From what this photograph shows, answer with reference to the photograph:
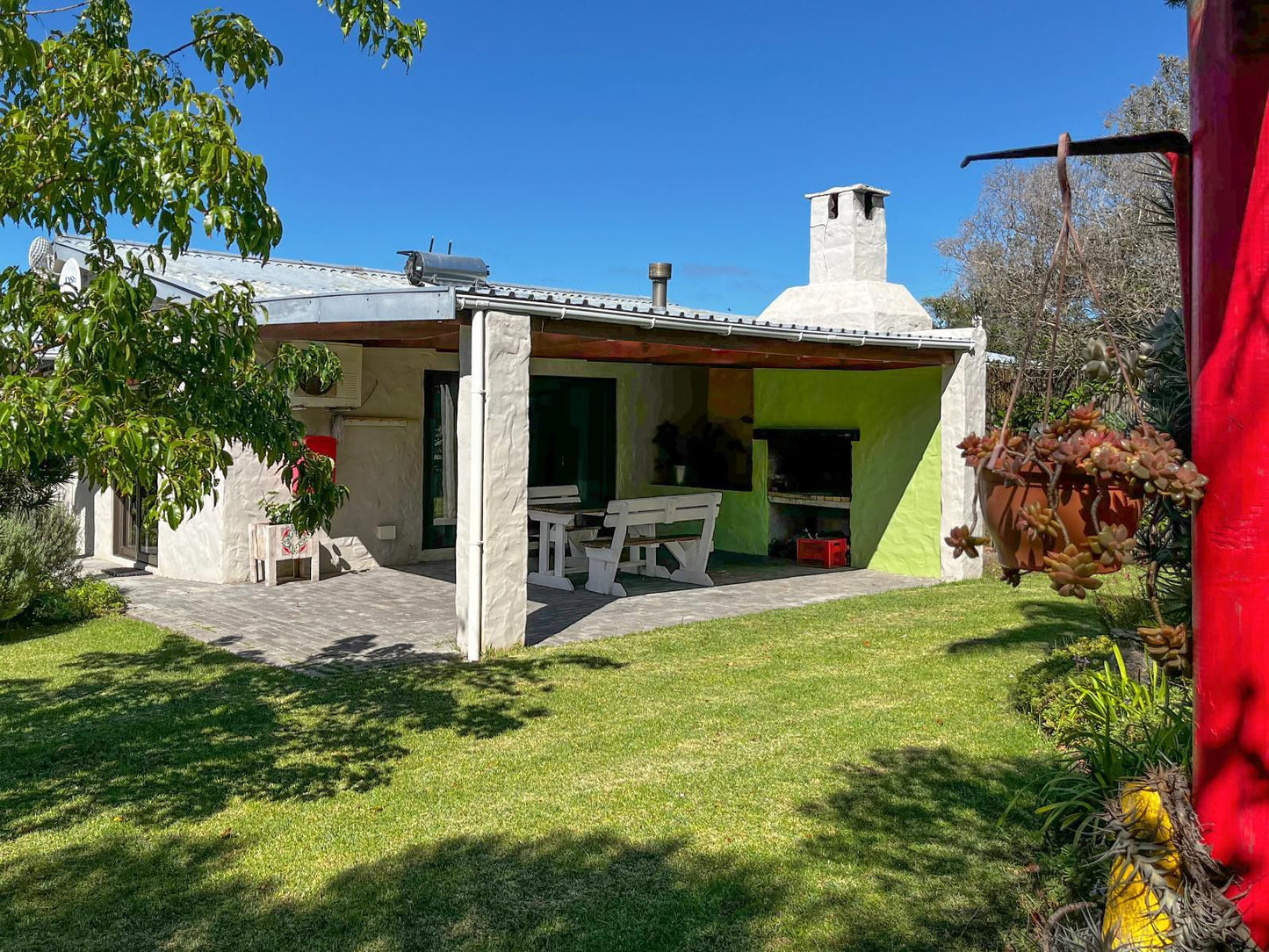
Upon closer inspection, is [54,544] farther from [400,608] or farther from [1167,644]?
[1167,644]

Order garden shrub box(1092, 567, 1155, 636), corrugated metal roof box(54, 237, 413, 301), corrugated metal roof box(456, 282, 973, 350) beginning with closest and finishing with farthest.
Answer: garden shrub box(1092, 567, 1155, 636), corrugated metal roof box(456, 282, 973, 350), corrugated metal roof box(54, 237, 413, 301)

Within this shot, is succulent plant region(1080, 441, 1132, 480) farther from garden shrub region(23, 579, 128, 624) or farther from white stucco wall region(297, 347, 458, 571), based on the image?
white stucco wall region(297, 347, 458, 571)

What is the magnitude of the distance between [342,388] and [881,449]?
6382 millimetres

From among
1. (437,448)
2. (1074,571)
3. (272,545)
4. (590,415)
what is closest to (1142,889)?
(1074,571)

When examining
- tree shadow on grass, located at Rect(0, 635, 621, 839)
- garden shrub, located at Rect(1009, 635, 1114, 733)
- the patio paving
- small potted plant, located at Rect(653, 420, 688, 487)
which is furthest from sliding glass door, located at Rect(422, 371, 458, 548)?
garden shrub, located at Rect(1009, 635, 1114, 733)

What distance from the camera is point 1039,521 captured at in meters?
2.31

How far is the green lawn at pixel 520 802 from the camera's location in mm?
3381

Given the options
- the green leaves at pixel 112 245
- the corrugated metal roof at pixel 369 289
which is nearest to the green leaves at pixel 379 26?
the green leaves at pixel 112 245

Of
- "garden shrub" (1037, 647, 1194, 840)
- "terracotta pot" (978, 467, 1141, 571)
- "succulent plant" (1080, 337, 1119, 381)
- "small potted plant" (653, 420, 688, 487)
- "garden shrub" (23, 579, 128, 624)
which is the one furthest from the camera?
"small potted plant" (653, 420, 688, 487)

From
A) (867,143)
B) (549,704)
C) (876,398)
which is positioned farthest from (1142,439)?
(867,143)

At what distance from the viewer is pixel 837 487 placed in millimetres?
12773

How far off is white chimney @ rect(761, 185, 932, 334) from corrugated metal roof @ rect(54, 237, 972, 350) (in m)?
1.65

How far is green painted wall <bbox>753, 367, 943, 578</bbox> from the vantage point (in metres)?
11.6

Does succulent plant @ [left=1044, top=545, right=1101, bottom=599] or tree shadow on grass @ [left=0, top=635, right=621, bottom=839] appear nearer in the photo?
succulent plant @ [left=1044, top=545, right=1101, bottom=599]
